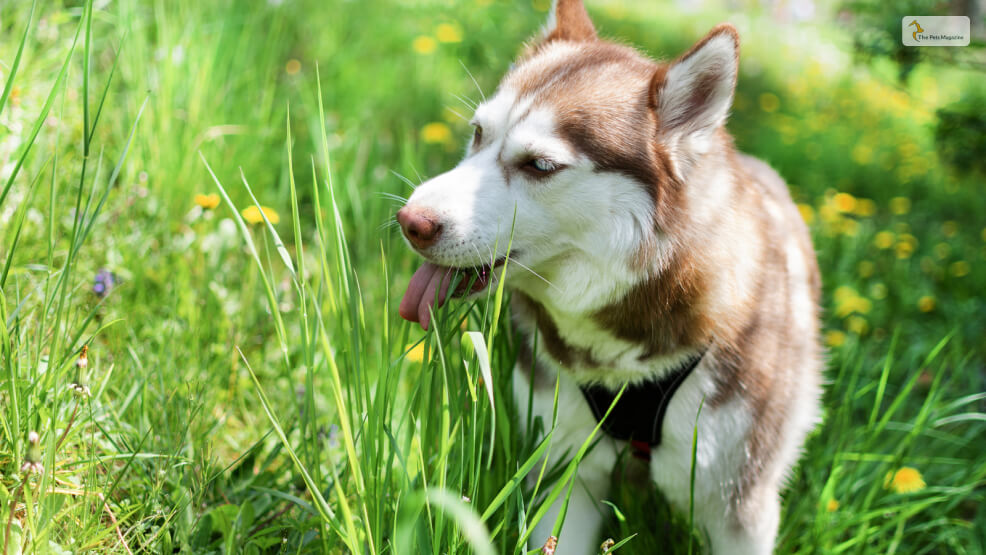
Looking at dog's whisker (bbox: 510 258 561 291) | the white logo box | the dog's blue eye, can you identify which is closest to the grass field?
dog's whisker (bbox: 510 258 561 291)

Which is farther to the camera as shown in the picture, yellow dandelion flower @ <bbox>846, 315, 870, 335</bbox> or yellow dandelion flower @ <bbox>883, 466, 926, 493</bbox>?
yellow dandelion flower @ <bbox>846, 315, 870, 335</bbox>

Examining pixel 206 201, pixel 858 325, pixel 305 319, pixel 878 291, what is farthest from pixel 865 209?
pixel 305 319

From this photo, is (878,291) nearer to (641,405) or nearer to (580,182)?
(641,405)

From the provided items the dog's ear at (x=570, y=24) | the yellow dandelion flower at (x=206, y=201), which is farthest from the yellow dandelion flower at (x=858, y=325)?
the yellow dandelion flower at (x=206, y=201)

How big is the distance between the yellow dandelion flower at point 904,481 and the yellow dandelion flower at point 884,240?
5.92ft

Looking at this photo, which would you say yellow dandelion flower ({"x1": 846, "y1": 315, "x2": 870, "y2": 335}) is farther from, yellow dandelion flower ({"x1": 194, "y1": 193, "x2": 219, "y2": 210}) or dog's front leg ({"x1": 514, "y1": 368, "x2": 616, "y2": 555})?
yellow dandelion flower ({"x1": 194, "y1": 193, "x2": 219, "y2": 210})

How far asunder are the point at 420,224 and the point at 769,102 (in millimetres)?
4863

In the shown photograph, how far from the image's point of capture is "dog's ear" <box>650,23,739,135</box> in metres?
1.62

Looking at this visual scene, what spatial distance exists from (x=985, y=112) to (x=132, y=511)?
353 centimetres

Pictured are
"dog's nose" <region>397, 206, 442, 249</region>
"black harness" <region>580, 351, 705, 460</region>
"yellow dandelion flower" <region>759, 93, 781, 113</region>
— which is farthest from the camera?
"yellow dandelion flower" <region>759, 93, 781, 113</region>

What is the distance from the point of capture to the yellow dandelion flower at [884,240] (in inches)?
142

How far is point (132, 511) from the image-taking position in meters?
1.41

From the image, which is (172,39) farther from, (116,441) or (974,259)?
(974,259)

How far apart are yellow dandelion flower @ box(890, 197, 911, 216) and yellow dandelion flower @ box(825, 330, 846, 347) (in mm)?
1487
